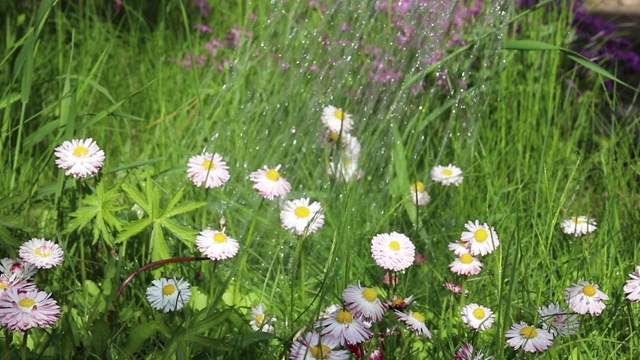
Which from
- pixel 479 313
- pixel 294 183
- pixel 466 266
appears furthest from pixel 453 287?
pixel 294 183

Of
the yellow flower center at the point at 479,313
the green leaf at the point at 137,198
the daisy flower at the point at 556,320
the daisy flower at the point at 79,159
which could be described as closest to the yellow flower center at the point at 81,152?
the daisy flower at the point at 79,159

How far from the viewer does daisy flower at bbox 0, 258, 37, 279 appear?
181 centimetres

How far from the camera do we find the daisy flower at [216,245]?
1.89 meters

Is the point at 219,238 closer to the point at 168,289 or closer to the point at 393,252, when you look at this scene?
the point at 168,289

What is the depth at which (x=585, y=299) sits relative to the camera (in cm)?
176

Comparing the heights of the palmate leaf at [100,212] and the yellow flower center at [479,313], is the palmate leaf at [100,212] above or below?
above

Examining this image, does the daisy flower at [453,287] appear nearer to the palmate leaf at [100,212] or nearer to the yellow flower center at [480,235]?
the yellow flower center at [480,235]

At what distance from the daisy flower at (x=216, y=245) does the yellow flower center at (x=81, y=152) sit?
27 centimetres

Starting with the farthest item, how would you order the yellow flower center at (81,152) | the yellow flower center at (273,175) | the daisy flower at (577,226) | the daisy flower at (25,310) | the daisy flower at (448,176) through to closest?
the daisy flower at (448,176)
the daisy flower at (577,226)
the yellow flower center at (273,175)
the yellow flower center at (81,152)
the daisy flower at (25,310)

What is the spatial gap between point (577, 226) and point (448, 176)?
1.07 feet

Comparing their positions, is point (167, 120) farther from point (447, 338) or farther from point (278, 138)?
point (447, 338)

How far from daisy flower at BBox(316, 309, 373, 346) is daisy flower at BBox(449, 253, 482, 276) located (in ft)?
1.26

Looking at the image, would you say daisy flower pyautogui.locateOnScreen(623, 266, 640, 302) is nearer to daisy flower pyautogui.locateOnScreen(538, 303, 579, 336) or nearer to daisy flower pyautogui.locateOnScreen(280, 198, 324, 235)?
daisy flower pyautogui.locateOnScreen(538, 303, 579, 336)

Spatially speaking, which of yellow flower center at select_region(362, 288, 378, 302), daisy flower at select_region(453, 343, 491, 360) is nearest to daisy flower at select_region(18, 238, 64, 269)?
yellow flower center at select_region(362, 288, 378, 302)
